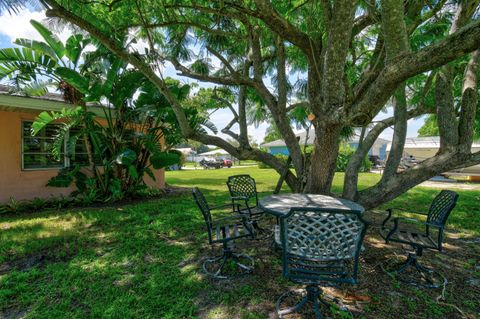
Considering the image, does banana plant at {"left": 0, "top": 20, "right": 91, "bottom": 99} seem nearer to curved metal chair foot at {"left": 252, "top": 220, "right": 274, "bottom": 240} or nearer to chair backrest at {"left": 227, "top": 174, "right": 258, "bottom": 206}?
chair backrest at {"left": 227, "top": 174, "right": 258, "bottom": 206}

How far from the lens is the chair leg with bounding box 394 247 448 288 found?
3.08 metres

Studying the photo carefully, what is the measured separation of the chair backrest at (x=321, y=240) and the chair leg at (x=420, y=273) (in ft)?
4.99

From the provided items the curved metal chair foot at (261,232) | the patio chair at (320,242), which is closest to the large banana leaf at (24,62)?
the curved metal chair foot at (261,232)

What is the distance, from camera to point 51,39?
586 cm

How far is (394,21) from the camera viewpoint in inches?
115

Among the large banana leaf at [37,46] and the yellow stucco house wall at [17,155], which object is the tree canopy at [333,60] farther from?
the yellow stucco house wall at [17,155]

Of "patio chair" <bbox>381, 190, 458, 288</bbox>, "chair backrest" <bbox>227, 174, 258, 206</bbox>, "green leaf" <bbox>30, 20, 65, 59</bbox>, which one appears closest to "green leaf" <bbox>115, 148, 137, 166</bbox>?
"green leaf" <bbox>30, 20, 65, 59</bbox>

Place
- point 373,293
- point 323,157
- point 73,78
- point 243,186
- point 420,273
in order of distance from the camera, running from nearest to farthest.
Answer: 1. point 373,293
2. point 420,273
3. point 323,157
4. point 243,186
5. point 73,78

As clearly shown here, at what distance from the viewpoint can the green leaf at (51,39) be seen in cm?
582

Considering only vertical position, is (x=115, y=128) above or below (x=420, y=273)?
above

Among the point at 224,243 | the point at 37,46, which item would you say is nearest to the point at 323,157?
the point at 224,243

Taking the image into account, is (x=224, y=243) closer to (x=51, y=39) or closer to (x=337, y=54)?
(x=337, y=54)

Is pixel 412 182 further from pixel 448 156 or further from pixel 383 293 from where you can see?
pixel 383 293

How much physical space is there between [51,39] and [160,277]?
20.4ft
